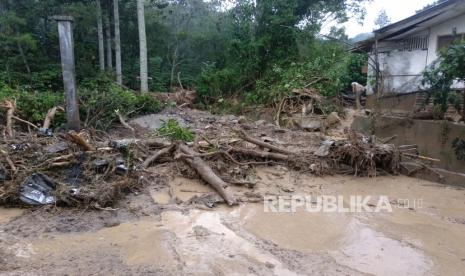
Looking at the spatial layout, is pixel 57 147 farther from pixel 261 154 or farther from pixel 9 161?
pixel 261 154

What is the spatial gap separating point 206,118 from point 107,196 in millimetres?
7831

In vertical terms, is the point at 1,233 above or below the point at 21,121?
below

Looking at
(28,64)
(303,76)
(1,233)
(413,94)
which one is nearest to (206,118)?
(303,76)

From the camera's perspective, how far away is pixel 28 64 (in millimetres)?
15078

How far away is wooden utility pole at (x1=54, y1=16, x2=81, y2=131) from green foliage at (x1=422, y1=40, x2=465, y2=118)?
8298 millimetres

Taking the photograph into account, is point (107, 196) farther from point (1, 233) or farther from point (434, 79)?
point (434, 79)

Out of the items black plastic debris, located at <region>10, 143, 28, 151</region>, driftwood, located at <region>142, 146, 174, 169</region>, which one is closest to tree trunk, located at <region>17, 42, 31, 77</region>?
black plastic debris, located at <region>10, 143, 28, 151</region>

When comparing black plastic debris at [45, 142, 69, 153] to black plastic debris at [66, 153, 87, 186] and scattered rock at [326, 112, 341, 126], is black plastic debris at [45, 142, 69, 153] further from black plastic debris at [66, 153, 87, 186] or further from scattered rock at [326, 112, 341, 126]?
scattered rock at [326, 112, 341, 126]

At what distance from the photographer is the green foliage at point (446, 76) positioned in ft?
25.8

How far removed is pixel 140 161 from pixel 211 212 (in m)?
2.32

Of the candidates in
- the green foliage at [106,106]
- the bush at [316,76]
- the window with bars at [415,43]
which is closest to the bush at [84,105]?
the green foliage at [106,106]

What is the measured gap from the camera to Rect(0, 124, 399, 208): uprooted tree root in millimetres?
5910

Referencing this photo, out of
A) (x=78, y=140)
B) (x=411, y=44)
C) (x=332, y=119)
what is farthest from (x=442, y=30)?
(x=78, y=140)

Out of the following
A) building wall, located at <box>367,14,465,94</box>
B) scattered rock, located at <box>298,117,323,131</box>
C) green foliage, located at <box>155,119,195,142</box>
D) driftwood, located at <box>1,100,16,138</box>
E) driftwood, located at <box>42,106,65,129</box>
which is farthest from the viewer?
scattered rock, located at <box>298,117,323,131</box>
